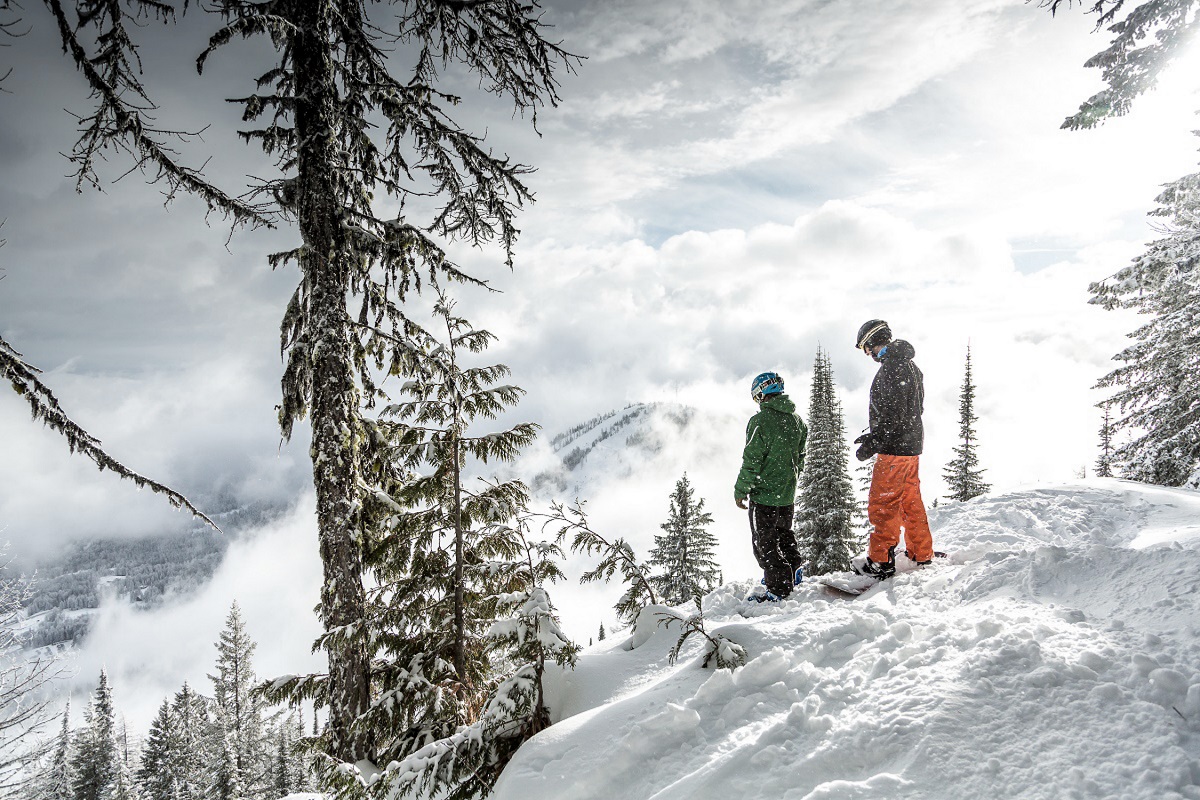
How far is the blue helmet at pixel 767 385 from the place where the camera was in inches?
249

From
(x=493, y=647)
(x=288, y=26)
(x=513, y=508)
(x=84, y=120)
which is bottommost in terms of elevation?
(x=493, y=647)

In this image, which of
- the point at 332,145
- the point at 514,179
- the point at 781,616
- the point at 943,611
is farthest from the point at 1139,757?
the point at 332,145

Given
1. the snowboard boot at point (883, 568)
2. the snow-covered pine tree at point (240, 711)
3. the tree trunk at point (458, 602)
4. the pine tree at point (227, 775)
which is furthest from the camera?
the snow-covered pine tree at point (240, 711)

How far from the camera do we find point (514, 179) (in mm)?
6934

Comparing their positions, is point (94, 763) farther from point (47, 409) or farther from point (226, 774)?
point (47, 409)

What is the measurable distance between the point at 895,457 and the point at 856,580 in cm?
151

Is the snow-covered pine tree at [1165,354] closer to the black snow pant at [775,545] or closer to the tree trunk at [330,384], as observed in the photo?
the black snow pant at [775,545]

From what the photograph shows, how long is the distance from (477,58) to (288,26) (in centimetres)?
190

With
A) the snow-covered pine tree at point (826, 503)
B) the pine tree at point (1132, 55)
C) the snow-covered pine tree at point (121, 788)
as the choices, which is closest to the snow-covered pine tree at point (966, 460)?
the snow-covered pine tree at point (826, 503)

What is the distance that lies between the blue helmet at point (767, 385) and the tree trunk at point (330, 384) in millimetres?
4851

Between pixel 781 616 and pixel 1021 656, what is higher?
pixel 1021 656

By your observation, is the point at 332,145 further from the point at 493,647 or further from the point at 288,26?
the point at 493,647

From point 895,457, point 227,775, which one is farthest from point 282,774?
point 895,457

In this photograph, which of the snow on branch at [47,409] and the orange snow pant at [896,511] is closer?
the snow on branch at [47,409]
